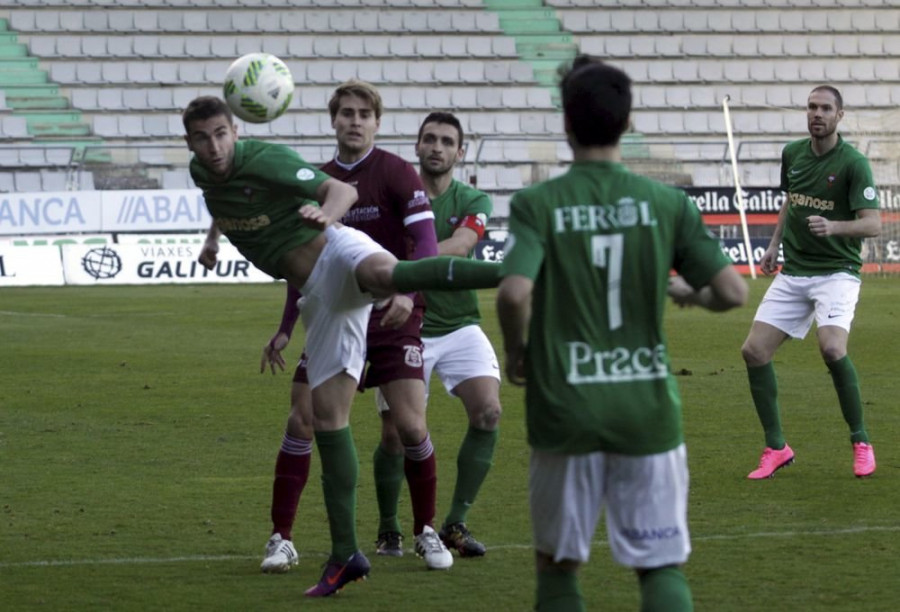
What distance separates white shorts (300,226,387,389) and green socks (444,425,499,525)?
98 cm

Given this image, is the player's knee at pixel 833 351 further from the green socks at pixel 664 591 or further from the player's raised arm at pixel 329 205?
the green socks at pixel 664 591

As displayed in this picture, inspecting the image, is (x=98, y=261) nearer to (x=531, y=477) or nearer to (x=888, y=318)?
(x=888, y=318)

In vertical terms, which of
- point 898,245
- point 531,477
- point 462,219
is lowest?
point 898,245

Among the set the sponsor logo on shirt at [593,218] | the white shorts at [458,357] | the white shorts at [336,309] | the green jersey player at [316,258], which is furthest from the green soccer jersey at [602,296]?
the white shorts at [458,357]

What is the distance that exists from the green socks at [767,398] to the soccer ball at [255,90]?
11.9 ft

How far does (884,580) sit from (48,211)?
1108 inches

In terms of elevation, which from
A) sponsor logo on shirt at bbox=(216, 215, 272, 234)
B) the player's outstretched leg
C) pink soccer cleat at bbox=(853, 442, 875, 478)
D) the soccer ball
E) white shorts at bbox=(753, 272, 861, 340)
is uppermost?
the soccer ball

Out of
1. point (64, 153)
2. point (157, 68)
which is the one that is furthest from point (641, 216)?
point (157, 68)

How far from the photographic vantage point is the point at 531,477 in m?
3.99

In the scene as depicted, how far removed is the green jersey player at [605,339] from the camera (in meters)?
3.87

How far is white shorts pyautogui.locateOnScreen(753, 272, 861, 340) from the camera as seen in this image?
8578mm

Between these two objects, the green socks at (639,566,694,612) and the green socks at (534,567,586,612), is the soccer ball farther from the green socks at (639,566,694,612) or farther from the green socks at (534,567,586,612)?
the green socks at (639,566,694,612)

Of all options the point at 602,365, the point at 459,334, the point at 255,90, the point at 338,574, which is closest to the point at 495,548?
the point at 459,334

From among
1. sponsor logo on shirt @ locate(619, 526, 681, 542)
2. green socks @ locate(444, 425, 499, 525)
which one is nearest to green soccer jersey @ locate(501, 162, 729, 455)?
sponsor logo on shirt @ locate(619, 526, 681, 542)
